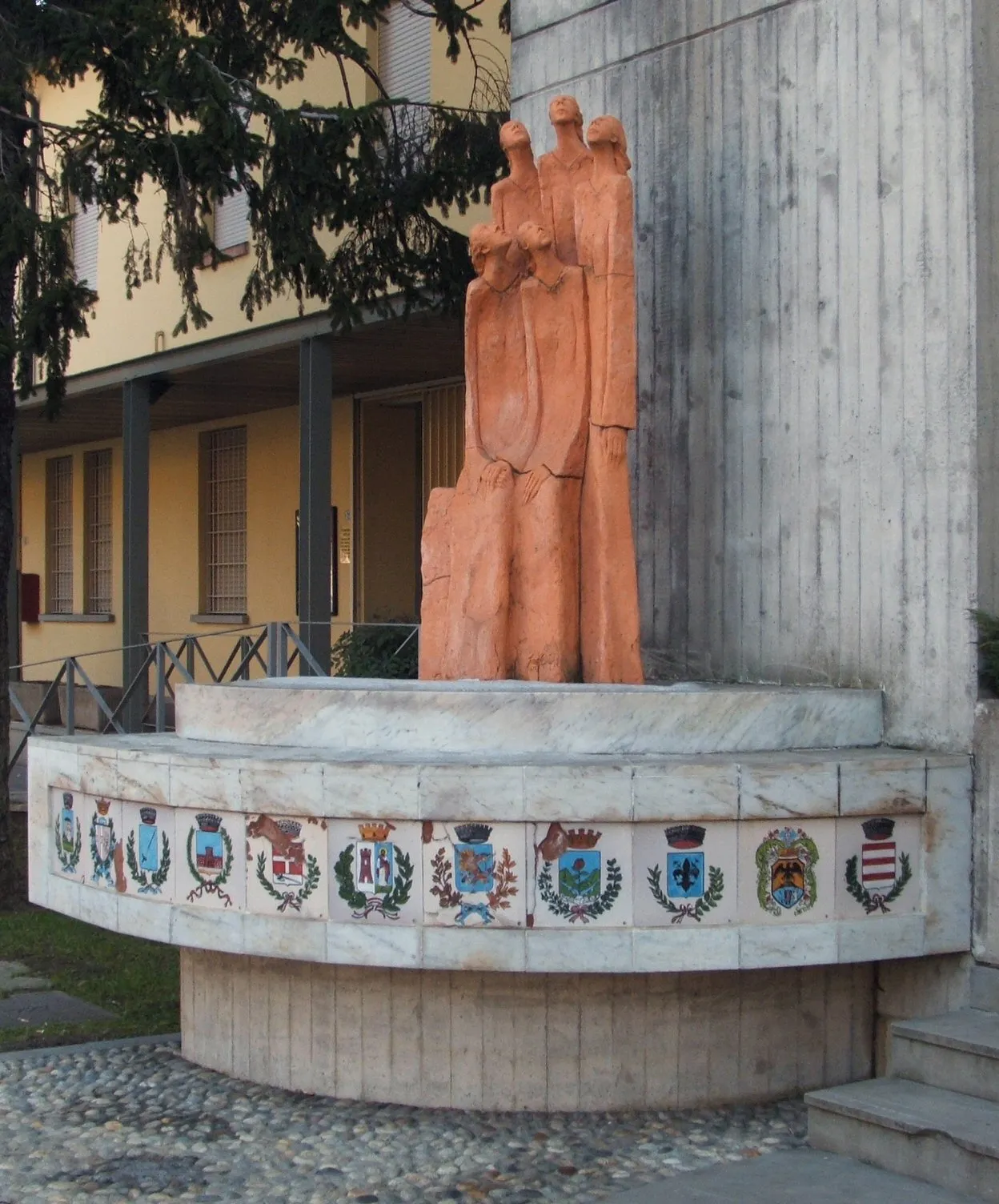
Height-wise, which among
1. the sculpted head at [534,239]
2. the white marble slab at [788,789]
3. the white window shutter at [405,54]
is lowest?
the white marble slab at [788,789]

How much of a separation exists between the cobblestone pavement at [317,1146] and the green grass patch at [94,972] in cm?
94

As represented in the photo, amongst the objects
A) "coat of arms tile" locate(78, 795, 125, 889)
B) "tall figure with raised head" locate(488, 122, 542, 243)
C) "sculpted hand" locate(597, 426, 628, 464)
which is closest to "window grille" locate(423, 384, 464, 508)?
"tall figure with raised head" locate(488, 122, 542, 243)

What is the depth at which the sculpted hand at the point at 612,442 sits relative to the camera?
299 inches

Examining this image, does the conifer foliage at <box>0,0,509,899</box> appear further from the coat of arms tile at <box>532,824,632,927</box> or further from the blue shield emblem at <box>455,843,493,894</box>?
the coat of arms tile at <box>532,824,632,927</box>

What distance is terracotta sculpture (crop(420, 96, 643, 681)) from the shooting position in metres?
7.56

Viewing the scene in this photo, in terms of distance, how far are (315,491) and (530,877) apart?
843cm

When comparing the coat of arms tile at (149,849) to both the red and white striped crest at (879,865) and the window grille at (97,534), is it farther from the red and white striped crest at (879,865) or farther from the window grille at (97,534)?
the window grille at (97,534)

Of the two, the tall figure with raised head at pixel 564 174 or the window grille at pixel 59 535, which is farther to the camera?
the window grille at pixel 59 535

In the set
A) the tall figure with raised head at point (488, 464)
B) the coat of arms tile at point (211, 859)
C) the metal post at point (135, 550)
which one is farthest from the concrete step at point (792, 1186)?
the metal post at point (135, 550)

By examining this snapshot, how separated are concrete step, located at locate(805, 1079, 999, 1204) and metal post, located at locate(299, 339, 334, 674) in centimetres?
865

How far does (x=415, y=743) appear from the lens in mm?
6469

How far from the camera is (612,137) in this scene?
767cm

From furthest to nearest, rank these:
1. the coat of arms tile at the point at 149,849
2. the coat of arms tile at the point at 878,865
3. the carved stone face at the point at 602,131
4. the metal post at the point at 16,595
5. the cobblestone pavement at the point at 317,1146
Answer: the metal post at the point at 16,595 < the carved stone face at the point at 602,131 < the coat of arms tile at the point at 149,849 < the coat of arms tile at the point at 878,865 < the cobblestone pavement at the point at 317,1146

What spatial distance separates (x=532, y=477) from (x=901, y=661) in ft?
5.74
